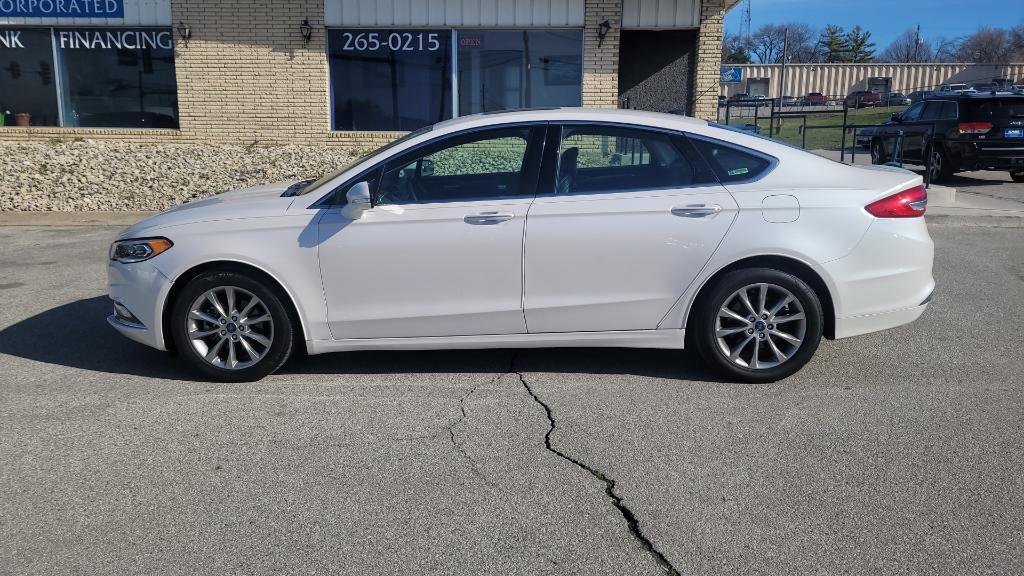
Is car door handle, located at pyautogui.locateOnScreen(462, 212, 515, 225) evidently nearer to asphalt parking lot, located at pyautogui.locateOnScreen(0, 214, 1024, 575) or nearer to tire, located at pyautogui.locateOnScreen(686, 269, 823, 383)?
asphalt parking lot, located at pyautogui.locateOnScreen(0, 214, 1024, 575)

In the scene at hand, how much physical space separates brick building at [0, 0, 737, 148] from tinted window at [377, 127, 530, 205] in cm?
969

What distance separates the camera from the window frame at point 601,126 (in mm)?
5223

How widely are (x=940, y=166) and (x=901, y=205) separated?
13.0m

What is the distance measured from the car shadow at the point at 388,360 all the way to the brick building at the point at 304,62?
912 cm

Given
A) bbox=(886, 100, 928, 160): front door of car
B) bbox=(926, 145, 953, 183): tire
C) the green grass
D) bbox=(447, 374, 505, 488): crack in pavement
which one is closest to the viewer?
bbox=(447, 374, 505, 488): crack in pavement

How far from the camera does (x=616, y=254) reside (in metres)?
5.12

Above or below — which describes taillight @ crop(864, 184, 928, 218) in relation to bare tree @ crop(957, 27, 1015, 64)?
below

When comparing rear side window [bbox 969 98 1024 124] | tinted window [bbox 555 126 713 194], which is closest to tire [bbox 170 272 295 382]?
tinted window [bbox 555 126 713 194]

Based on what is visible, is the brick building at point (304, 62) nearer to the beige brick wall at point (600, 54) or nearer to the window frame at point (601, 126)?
the beige brick wall at point (600, 54)

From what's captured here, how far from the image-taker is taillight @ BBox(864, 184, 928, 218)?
5.16 m

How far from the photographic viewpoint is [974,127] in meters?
15.8

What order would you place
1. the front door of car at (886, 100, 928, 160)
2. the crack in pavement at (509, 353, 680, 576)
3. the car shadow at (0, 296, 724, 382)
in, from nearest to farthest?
the crack in pavement at (509, 353, 680, 576), the car shadow at (0, 296, 724, 382), the front door of car at (886, 100, 928, 160)

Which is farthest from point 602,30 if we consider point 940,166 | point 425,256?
point 425,256

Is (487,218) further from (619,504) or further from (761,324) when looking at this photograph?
(619,504)
